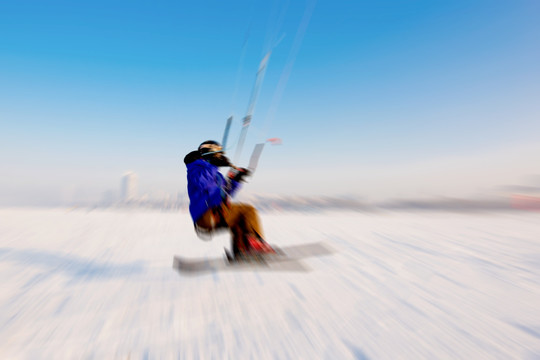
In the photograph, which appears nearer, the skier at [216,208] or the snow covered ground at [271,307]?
the snow covered ground at [271,307]

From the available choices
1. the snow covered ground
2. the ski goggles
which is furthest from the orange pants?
the ski goggles

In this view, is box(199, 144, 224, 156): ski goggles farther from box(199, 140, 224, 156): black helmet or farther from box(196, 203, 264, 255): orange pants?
box(196, 203, 264, 255): orange pants

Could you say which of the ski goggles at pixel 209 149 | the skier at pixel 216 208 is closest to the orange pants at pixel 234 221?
the skier at pixel 216 208

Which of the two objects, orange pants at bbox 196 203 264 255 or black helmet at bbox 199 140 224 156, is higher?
black helmet at bbox 199 140 224 156

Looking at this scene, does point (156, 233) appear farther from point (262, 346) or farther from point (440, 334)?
point (440, 334)

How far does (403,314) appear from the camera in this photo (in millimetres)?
2305

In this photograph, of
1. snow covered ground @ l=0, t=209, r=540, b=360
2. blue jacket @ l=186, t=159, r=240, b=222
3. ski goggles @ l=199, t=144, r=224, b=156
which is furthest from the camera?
ski goggles @ l=199, t=144, r=224, b=156

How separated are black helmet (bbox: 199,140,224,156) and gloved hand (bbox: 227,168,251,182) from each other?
1.15ft

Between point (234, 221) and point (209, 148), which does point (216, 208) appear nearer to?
point (234, 221)

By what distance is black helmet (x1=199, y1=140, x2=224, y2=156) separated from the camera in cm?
321

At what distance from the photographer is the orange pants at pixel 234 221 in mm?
2992

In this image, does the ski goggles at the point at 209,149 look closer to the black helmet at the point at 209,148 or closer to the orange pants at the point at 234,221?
the black helmet at the point at 209,148

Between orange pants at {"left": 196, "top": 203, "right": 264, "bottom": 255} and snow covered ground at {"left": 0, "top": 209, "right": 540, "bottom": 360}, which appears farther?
orange pants at {"left": 196, "top": 203, "right": 264, "bottom": 255}

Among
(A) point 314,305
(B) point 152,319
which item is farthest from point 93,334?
(A) point 314,305
